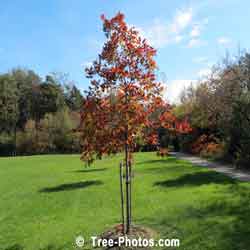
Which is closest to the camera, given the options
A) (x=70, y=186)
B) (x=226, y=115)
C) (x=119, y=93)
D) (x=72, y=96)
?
(x=119, y=93)

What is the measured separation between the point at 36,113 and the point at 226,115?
147 feet

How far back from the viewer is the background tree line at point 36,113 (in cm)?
4744

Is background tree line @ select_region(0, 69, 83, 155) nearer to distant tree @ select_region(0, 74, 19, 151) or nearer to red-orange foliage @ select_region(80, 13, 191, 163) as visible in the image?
distant tree @ select_region(0, 74, 19, 151)

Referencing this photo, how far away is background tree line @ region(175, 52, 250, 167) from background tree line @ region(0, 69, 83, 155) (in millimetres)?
22810

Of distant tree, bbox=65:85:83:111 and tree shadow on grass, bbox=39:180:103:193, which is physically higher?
distant tree, bbox=65:85:83:111

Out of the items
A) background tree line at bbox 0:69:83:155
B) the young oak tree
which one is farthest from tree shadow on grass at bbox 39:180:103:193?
background tree line at bbox 0:69:83:155

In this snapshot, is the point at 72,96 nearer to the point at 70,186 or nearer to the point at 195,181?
the point at 70,186

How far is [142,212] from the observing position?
7.24 m

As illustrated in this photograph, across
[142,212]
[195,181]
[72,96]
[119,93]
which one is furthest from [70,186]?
[72,96]

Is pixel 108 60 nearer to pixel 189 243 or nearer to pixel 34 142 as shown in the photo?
pixel 189 243

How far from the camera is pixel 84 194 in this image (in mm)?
10219

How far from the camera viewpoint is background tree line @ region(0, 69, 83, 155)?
4744 cm

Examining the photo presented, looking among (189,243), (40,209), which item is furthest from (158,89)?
(40,209)

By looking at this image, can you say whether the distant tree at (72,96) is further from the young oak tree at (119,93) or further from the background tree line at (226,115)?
the young oak tree at (119,93)
